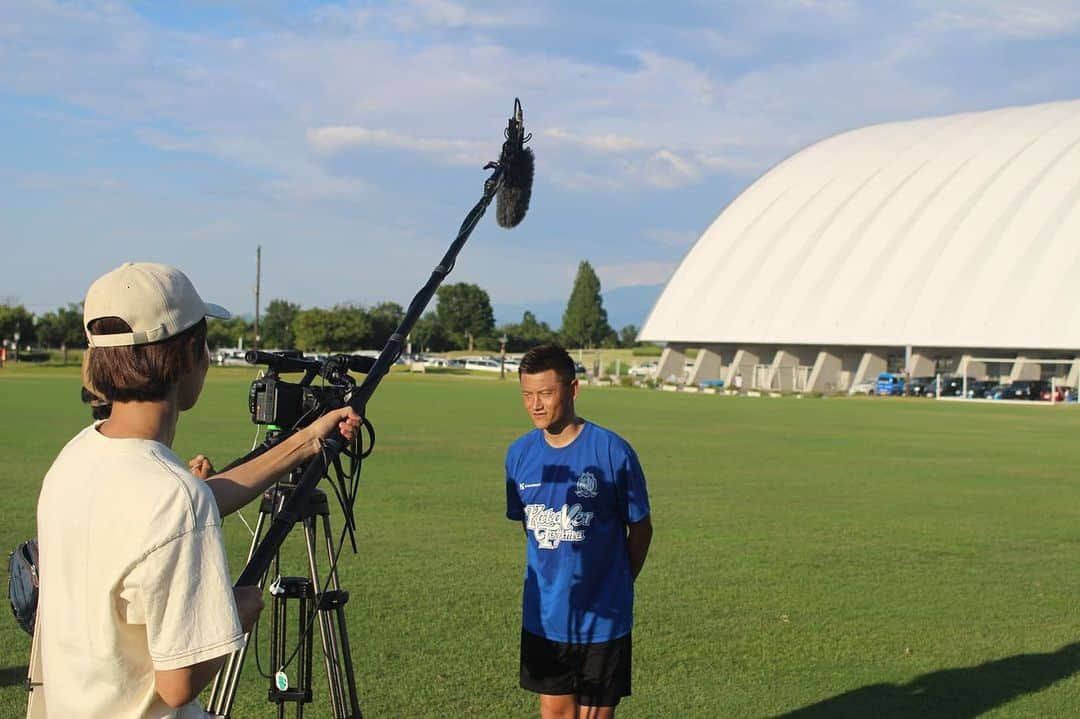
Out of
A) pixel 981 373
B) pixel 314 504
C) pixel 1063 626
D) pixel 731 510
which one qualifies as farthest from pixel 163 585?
pixel 981 373

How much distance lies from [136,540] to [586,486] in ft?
8.75

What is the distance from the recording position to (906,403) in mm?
56312

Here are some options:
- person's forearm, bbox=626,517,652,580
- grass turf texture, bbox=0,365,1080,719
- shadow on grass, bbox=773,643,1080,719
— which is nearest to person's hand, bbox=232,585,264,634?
person's forearm, bbox=626,517,652,580

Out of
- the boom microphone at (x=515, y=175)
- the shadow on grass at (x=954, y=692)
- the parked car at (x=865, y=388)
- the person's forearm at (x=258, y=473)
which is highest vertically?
the boom microphone at (x=515, y=175)

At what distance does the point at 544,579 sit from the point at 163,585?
265cm

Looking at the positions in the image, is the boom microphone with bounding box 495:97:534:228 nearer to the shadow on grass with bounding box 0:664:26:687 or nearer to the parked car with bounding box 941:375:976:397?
the shadow on grass with bounding box 0:664:26:687

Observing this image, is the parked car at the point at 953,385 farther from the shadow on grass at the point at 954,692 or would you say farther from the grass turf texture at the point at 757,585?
the shadow on grass at the point at 954,692

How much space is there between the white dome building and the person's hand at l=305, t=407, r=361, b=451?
64.5 metres

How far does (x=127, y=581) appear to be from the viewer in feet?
8.01

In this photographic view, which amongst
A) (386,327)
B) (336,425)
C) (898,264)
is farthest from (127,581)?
(386,327)

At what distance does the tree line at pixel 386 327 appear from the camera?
11062cm

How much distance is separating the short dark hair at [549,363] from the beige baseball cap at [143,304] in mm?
2456

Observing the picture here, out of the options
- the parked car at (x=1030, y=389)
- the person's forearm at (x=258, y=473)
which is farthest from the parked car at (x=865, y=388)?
the person's forearm at (x=258, y=473)

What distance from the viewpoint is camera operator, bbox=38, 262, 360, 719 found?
2418 millimetres
